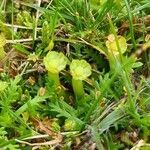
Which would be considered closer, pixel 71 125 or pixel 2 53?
pixel 71 125

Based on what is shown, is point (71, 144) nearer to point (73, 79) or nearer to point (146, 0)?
point (73, 79)

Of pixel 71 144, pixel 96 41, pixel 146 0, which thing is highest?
pixel 146 0

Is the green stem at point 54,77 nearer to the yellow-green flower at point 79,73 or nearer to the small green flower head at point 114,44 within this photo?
the yellow-green flower at point 79,73

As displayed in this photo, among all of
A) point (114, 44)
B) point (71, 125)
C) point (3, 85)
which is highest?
point (114, 44)

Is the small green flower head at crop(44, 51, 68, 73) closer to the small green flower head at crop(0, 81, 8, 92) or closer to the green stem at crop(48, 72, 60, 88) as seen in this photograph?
the green stem at crop(48, 72, 60, 88)

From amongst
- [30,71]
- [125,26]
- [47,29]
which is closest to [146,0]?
[125,26]

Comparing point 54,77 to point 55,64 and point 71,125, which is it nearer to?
point 55,64

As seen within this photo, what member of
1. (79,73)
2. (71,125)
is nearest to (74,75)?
(79,73)
